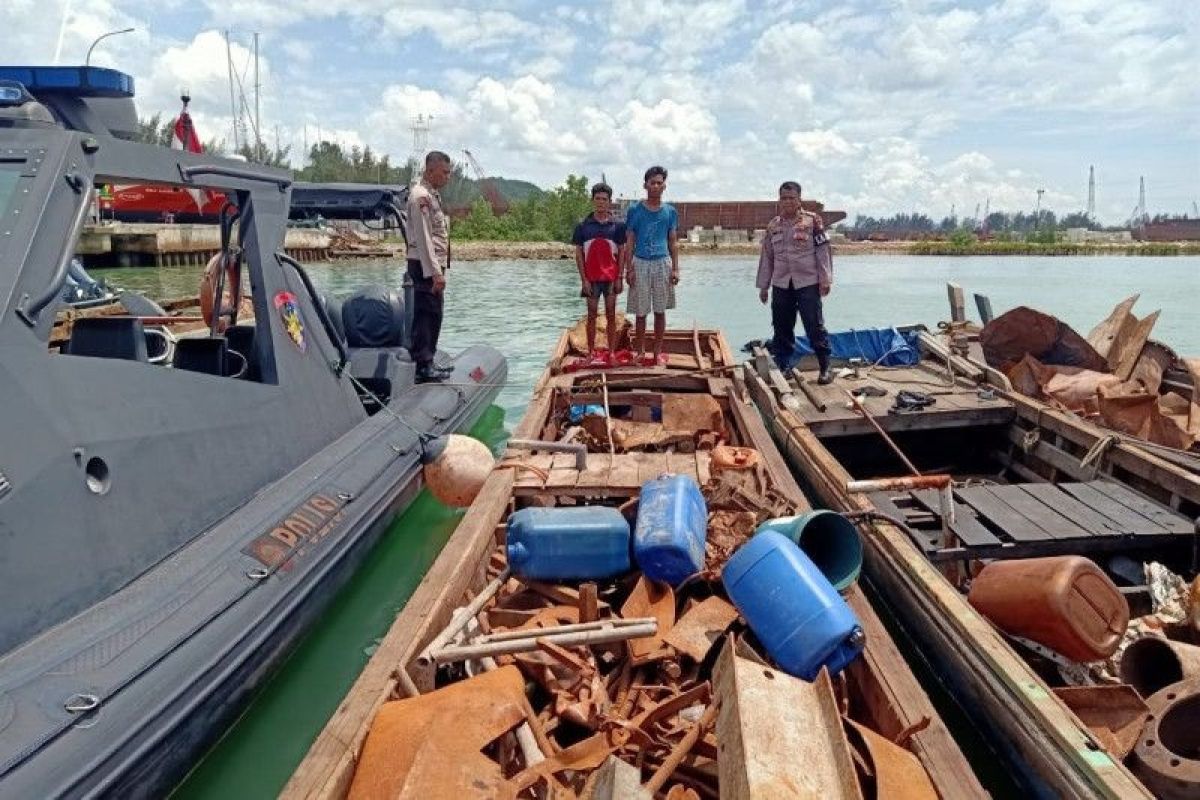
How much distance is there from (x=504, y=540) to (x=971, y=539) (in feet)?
8.16

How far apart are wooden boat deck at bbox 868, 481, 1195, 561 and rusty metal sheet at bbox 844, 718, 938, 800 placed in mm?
2126

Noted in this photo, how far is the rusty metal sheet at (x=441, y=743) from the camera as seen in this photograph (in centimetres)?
236

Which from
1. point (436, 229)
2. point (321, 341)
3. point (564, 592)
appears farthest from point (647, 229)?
point (564, 592)

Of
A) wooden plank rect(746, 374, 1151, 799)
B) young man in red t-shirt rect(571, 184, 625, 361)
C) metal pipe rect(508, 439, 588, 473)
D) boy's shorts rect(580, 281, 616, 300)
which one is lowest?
wooden plank rect(746, 374, 1151, 799)

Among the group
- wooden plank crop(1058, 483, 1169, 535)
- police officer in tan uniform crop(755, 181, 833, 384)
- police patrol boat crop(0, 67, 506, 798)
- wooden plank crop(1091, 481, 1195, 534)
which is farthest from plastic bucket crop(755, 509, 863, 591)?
police officer in tan uniform crop(755, 181, 833, 384)

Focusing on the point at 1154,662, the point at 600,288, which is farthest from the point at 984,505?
the point at 600,288

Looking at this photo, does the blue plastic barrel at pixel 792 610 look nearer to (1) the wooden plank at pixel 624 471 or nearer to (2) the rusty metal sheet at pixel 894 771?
(2) the rusty metal sheet at pixel 894 771

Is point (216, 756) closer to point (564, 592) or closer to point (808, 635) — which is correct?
point (564, 592)

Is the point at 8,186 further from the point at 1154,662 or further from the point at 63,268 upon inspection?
the point at 1154,662

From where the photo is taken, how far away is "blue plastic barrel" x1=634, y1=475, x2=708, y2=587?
3723 millimetres

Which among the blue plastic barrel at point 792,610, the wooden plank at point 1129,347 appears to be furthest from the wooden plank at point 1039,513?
the wooden plank at point 1129,347

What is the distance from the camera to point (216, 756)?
3.98 metres

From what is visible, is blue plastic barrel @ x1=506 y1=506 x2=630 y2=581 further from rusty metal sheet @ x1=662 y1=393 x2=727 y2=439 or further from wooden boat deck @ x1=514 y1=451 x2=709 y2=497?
rusty metal sheet @ x1=662 y1=393 x2=727 y2=439

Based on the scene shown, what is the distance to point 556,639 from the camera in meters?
3.28
